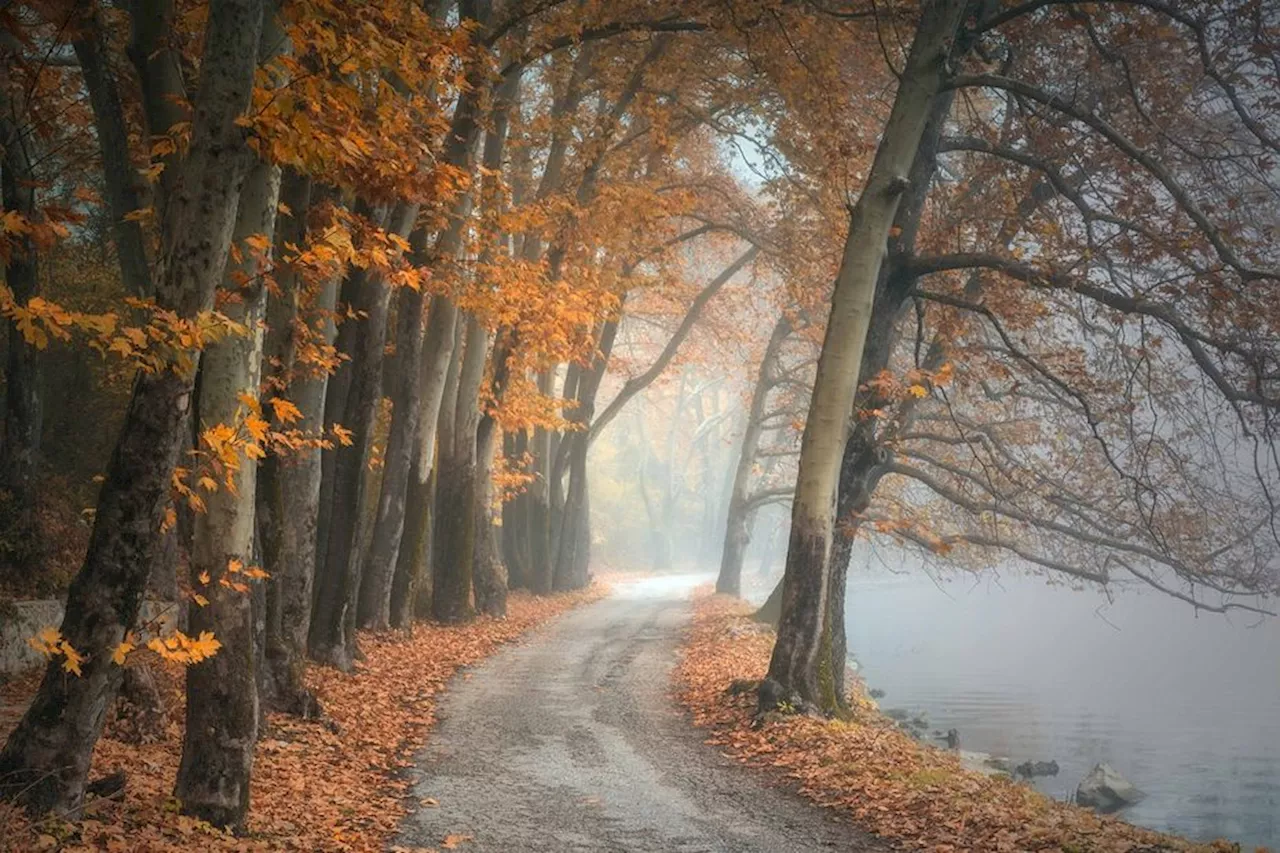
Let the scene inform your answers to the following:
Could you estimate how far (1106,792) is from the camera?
14.7m

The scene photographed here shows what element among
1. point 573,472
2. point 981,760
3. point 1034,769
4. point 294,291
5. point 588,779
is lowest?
point 1034,769

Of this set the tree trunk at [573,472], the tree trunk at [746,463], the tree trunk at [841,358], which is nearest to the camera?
the tree trunk at [841,358]

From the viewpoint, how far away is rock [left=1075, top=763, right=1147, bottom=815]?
14461mm

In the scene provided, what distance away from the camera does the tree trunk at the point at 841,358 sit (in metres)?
11.9

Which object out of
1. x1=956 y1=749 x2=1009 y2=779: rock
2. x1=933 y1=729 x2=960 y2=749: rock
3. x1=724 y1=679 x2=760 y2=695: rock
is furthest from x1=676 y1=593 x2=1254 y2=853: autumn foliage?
x1=933 y1=729 x2=960 y2=749: rock

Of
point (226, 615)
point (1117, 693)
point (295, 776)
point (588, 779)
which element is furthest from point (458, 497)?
point (1117, 693)

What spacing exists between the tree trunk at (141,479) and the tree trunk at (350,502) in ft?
22.6

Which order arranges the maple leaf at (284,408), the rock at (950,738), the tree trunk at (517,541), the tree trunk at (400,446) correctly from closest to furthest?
the maple leaf at (284,408)
the tree trunk at (400,446)
the rock at (950,738)
the tree trunk at (517,541)

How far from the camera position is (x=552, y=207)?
17.7m

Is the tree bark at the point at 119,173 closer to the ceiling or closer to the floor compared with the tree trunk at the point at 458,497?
closer to the ceiling

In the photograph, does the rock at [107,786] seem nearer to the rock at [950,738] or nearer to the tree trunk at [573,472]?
the rock at [950,738]

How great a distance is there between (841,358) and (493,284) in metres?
6.60

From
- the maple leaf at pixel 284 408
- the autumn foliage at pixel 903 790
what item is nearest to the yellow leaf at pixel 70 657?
the maple leaf at pixel 284 408

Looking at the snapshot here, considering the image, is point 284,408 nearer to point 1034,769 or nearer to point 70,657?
point 70,657
